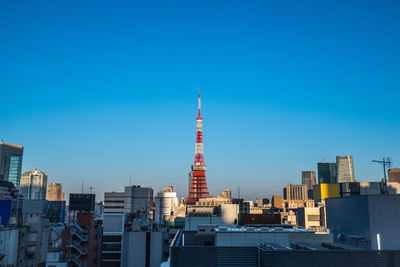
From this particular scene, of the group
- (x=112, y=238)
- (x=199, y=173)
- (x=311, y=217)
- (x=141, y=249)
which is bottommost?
(x=141, y=249)

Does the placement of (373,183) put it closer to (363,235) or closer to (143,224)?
(143,224)

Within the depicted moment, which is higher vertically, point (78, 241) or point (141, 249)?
point (78, 241)

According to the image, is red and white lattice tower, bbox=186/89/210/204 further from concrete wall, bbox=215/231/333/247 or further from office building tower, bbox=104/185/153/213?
concrete wall, bbox=215/231/333/247

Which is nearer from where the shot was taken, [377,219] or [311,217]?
[377,219]

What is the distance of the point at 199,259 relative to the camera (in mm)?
26359

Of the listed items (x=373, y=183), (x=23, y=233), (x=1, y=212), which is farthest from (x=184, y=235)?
(x=373, y=183)

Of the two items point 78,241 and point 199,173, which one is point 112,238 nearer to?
point 78,241

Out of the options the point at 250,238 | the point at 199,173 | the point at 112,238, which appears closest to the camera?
the point at 250,238

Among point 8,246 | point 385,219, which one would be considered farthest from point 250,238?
point 8,246

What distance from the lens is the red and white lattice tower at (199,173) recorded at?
172 meters

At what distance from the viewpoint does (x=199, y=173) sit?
577 feet

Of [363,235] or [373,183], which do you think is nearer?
[363,235]

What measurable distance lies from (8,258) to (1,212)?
16303 mm

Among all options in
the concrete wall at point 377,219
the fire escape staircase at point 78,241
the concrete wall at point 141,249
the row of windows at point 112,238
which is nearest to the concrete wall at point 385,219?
the concrete wall at point 377,219
